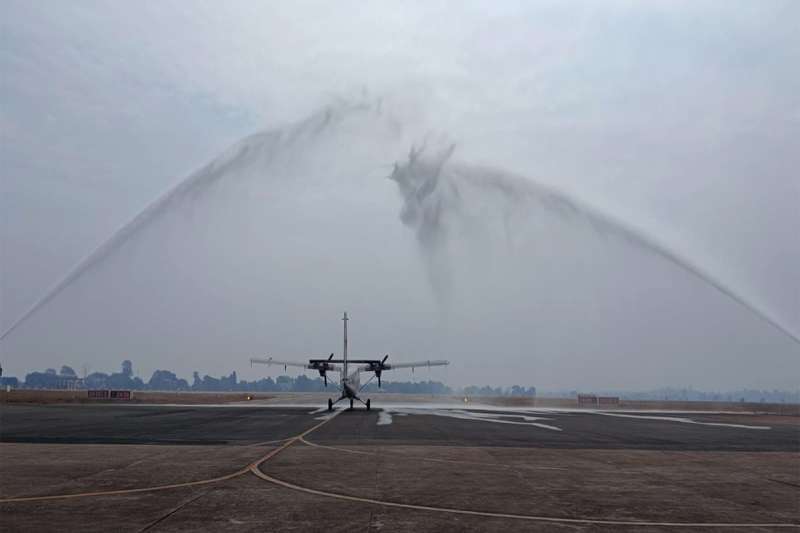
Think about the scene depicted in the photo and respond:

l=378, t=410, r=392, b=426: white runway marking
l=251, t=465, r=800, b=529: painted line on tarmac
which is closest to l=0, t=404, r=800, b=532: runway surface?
l=251, t=465, r=800, b=529: painted line on tarmac

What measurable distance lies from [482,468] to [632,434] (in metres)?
18.0

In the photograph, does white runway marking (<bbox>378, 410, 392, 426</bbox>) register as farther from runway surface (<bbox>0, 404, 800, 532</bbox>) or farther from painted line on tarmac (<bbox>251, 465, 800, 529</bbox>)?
painted line on tarmac (<bbox>251, 465, 800, 529</bbox>)

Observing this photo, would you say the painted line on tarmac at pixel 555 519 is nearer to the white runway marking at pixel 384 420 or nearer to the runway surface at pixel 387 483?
the runway surface at pixel 387 483

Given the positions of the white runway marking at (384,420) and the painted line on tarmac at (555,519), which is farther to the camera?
the white runway marking at (384,420)

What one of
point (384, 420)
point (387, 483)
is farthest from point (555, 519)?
point (384, 420)

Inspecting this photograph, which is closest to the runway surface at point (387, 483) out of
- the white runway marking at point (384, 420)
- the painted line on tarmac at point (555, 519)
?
the painted line on tarmac at point (555, 519)

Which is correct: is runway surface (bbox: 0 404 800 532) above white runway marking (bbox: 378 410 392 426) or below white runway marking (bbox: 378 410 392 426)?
above

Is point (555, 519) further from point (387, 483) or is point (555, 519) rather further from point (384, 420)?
point (384, 420)

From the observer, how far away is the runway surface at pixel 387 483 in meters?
11.7

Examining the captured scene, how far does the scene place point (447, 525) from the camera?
37.1 feet

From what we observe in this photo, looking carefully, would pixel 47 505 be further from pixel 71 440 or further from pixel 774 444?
pixel 774 444

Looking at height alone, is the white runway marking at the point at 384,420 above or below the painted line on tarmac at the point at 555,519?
below

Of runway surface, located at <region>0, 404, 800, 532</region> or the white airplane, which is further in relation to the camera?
the white airplane

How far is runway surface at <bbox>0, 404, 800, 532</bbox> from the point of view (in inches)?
462
